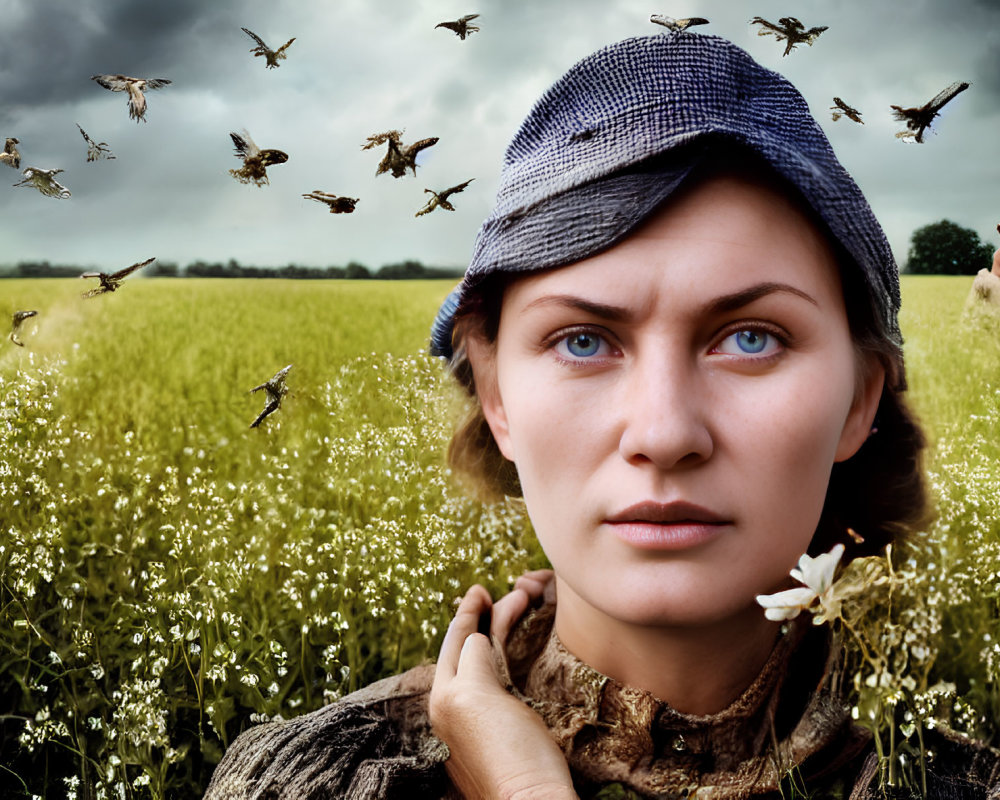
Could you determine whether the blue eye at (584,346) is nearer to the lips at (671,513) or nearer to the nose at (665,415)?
the nose at (665,415)

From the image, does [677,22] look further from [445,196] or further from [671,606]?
[671,606]

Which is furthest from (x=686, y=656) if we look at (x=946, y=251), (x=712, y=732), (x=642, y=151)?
(x=946, y=251)

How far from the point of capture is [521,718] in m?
2.19

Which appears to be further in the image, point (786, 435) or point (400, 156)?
point (400, 156)

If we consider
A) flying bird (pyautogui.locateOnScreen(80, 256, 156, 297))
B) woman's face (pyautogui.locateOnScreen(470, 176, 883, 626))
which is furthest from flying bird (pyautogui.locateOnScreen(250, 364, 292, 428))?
woman's face (pyautogui.locateOnScreen(470, 176, 883, 626))

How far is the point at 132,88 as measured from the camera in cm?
275

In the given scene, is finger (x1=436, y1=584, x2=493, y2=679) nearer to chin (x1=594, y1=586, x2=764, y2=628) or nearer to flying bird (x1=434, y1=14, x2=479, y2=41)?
chin (x1=594, y1=586, x2=764, y2=628)

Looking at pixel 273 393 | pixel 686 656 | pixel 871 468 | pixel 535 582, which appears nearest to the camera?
pixel 686 656

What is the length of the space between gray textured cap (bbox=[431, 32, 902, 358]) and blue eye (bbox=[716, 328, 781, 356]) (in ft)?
0.99

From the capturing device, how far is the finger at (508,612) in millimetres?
2640

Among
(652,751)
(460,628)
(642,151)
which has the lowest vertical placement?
(652,751)

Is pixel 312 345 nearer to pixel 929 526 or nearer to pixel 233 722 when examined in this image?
pixel 233 722

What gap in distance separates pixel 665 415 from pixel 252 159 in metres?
1.53

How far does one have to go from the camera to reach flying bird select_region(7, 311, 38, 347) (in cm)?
299
